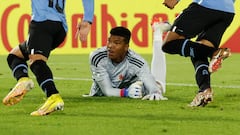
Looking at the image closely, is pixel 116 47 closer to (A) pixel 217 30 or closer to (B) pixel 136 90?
(B) pixel 136 90

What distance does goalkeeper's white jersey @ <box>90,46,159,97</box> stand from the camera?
9656 millimetres

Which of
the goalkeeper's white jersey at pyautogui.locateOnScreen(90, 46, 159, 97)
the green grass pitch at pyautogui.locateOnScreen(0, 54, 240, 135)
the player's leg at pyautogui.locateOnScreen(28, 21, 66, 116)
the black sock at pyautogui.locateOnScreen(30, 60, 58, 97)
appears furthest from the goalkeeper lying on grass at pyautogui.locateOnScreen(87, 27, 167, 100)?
the black sock at pyautogui.locateOnScreen(30, 60, 58, 97)

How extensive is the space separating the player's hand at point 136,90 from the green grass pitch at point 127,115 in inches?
5.8

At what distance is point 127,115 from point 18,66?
1.34 m

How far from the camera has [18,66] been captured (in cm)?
847

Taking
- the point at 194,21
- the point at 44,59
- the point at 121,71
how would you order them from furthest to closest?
1. the point at 121,71
2. the point at 194,21
3. the point at 44,59

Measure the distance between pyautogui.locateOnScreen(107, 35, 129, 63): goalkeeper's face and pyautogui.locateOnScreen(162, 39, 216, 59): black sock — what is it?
1.12m

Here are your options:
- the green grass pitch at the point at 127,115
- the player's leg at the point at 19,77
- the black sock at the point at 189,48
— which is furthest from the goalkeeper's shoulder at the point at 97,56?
the black sock at the point at 189,48

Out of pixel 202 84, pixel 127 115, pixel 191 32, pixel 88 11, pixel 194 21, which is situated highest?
pixel 88 11

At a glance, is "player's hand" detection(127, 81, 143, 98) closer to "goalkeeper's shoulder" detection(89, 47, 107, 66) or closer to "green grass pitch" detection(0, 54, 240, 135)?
"green grass pitch" detection(0, 54, 240, 135)

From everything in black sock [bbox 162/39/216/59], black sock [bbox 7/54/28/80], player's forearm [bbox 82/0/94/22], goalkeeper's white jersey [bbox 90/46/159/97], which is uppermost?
player's forearm [bbox 82/0/94/22]

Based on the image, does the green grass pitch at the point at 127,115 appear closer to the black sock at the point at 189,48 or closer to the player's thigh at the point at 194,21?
the black sock at the point at 189,48

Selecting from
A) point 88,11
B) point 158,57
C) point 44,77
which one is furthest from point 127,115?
point 158,57

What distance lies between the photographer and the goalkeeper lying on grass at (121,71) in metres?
9.55
